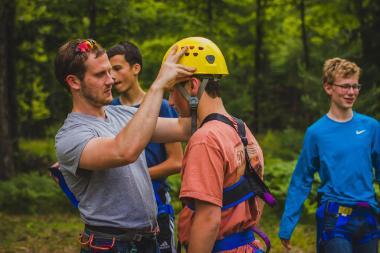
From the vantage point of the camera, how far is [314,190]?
10898mm

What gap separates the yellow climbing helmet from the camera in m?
3.37

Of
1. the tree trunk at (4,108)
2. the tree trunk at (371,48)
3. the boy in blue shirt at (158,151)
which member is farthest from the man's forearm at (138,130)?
the tree trunk at (4,108)

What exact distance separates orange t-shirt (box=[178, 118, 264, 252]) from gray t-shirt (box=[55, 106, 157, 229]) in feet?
1.45

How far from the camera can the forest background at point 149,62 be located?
37.6ft

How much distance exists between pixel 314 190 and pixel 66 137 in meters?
7.98

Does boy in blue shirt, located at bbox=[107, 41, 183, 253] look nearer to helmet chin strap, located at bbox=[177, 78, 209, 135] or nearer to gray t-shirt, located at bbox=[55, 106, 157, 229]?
gray t-shirt, located at bbox=[55, 106, 157, 229]

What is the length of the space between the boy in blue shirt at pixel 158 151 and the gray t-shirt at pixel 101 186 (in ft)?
3.82

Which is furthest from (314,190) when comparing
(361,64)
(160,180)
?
(160,180)

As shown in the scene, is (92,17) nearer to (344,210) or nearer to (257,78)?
(344,210)

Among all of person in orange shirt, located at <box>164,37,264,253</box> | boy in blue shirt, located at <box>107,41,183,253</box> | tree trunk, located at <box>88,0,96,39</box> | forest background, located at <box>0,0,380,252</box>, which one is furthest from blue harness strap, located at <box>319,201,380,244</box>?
tree trunk, located at <box>88,0,96,39</box>

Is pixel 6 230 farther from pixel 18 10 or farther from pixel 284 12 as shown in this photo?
pixel 284 12

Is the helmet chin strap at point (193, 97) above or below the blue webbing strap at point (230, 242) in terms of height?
above

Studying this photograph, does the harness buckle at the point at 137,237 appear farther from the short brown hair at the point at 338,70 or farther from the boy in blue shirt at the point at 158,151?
the short brown hair at the point at 338,70

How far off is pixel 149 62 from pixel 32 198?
21.3ft
